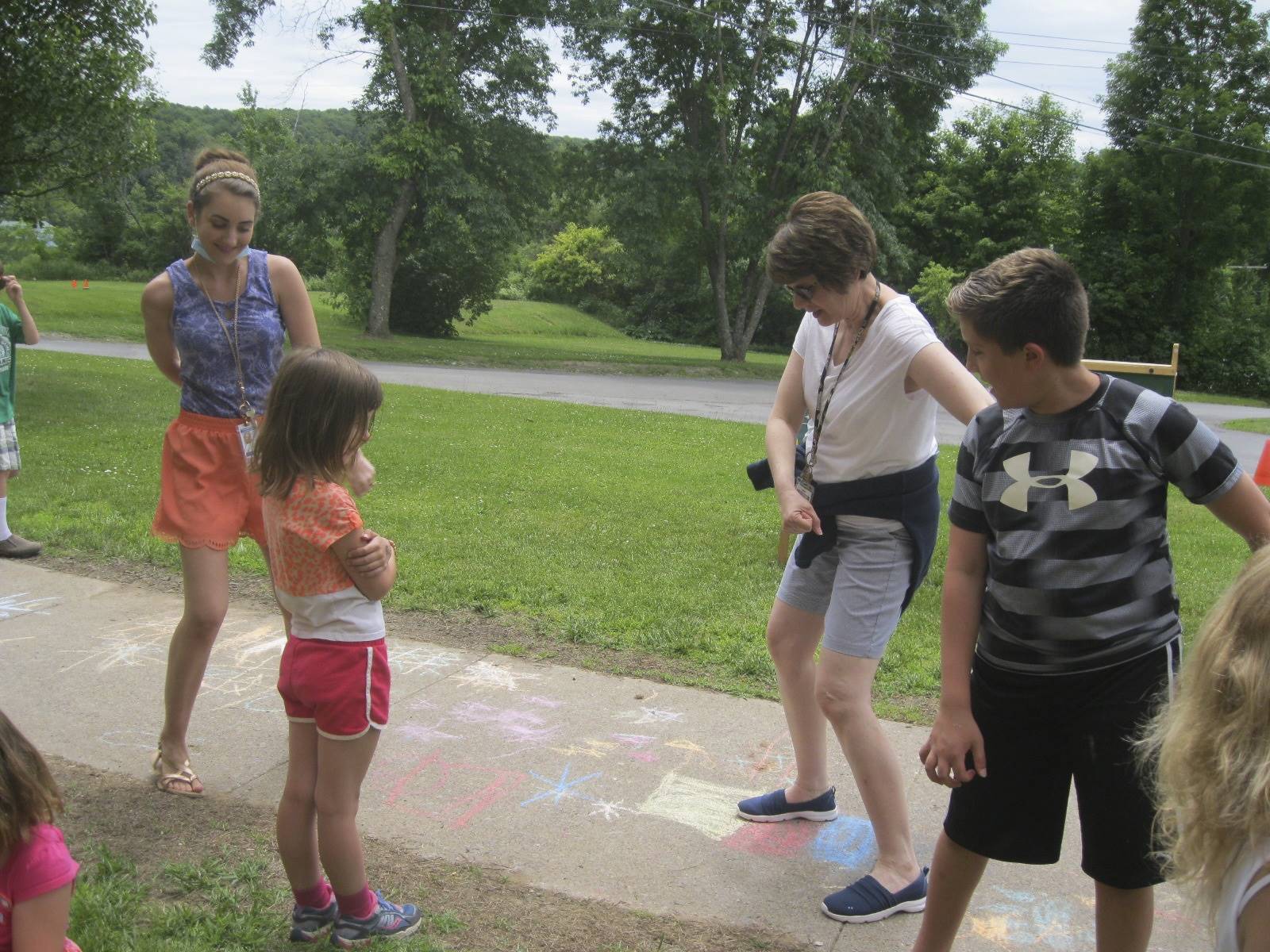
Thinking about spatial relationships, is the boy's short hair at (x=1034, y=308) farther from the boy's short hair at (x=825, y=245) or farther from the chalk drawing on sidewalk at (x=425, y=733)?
the chalk drawing on sidewalk at (x=425, y=733)

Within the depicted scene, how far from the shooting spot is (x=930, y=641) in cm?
527

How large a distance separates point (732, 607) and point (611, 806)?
2.37m

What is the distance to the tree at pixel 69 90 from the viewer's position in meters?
11.6

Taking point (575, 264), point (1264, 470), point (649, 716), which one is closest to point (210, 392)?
point (649, 716)

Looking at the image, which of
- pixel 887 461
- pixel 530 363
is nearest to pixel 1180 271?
pixel 530 363

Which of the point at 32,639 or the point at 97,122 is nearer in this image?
the point at 32,639

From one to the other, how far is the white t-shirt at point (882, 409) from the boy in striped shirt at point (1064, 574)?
0.55 metres

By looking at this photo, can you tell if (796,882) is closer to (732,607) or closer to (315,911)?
(315,911)

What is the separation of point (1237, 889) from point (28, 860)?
1.78m

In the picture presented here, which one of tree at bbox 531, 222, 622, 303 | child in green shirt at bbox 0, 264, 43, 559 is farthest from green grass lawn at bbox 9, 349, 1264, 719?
tree at bbox 531, 222, 622, 303

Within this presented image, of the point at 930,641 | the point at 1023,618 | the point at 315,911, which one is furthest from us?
the point at 930,641

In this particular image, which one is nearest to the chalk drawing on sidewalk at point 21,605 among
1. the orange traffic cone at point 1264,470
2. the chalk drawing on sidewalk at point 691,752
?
the chalk drawing on sidewalk at point 691,752

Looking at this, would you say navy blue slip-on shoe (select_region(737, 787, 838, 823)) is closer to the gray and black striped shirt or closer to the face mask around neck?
the gray and black striped shirt

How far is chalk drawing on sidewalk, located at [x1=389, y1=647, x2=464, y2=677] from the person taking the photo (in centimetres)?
459
